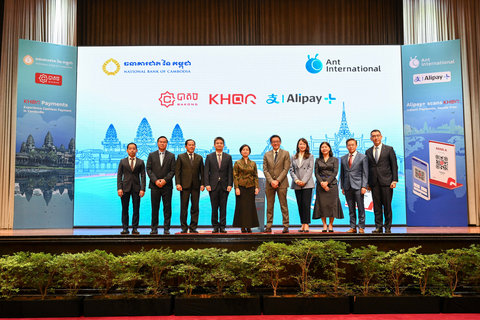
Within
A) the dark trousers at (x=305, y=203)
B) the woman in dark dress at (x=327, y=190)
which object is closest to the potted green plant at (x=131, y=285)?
the dark trousers at (x=305, y=203)

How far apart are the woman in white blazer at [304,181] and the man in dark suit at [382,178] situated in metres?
0.81

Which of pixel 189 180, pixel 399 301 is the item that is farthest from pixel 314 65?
pixel 399 301

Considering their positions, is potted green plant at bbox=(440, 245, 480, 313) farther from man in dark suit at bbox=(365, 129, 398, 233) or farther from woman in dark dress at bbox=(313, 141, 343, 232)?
woman in dark dress at bbox=(313, 141, 343, 232)

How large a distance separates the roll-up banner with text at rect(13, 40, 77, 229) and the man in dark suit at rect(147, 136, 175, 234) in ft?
7.85

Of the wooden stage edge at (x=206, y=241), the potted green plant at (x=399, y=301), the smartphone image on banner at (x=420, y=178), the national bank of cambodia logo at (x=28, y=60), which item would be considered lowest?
the potted green plant at (x=399, y=301)

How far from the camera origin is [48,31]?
680cm

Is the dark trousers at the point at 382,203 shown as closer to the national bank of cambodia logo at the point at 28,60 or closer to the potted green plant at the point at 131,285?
the potted green plant at the point at 131,285

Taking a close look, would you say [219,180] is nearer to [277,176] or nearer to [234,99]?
[277,176]

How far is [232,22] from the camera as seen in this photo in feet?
25.0

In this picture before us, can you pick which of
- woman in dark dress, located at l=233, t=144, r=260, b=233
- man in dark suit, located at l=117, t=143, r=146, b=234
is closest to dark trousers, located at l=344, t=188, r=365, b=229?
woman in dark dress, located at l=233, t=144, r=260, b=233

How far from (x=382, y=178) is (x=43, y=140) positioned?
5.54 m

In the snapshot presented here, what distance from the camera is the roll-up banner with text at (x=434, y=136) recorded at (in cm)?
634

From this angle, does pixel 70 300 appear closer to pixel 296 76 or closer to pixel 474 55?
pixel 296 76

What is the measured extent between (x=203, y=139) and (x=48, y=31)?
3.51m
